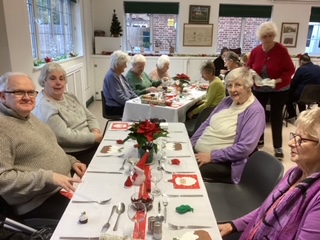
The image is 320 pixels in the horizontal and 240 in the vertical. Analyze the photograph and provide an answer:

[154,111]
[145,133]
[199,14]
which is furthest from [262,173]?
[199,14]

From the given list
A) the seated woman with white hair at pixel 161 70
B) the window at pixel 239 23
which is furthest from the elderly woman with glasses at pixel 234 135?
the window at pixel 239 23

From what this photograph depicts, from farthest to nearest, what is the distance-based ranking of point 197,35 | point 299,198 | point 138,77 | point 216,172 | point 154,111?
point 197,35, point 138,77, point 154,111, point 216,172, point 299,198

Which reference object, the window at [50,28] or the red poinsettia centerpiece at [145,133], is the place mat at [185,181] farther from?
the window at [50,28]

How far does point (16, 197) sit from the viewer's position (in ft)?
4.74

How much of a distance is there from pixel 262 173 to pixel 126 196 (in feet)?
2.74

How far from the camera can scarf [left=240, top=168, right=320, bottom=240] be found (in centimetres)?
97

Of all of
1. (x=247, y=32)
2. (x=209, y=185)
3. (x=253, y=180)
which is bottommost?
(x=209, y=185)

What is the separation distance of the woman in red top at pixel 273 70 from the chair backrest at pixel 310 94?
4.86ft

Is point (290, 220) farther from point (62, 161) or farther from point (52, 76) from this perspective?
point (52, 76)

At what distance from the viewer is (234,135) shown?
6.86ft

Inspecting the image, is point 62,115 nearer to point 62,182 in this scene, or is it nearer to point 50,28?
point 62,182

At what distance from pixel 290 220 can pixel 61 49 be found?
15.3ft

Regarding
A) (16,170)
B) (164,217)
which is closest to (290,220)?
(164,217)

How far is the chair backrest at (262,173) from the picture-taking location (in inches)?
58.7
